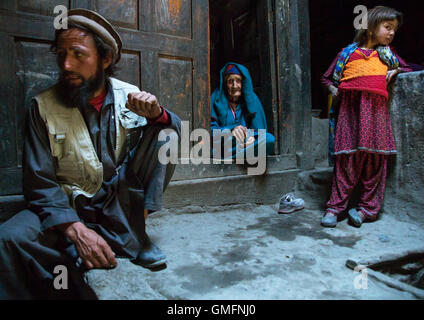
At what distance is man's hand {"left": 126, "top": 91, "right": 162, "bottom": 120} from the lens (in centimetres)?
152

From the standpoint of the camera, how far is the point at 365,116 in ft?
8.17

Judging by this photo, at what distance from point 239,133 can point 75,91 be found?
175 centimetres

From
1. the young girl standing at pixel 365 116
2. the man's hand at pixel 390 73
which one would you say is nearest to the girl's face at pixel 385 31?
the young girl standing at pixel 365 116

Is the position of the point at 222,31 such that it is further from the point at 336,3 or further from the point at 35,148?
the point at 35,148

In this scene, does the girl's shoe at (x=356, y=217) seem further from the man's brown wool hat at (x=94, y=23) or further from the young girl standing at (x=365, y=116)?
the man's brown wool hat at (x=94, y=23)

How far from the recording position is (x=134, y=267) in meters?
1.55

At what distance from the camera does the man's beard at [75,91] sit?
5.41 ft

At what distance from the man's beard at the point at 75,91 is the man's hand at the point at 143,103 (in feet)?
1.05

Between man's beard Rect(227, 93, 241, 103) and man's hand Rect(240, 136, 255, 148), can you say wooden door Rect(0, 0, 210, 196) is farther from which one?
man's beard Rect(227, 93, 241, 103)

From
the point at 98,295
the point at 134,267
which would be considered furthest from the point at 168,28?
the point at 98,295

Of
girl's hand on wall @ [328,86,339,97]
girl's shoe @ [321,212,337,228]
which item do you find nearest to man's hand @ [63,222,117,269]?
girl's shoe @ [321,212,337,228]

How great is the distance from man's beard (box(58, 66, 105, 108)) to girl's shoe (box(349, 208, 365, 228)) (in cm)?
225

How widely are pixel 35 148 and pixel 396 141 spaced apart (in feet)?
9.14

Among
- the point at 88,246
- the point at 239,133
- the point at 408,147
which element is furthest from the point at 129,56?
the point at 408,147
